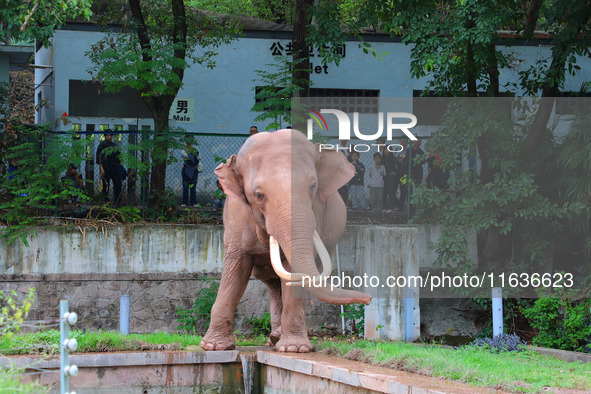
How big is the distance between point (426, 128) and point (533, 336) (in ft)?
26.8

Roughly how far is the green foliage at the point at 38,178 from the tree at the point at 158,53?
147 centimetres

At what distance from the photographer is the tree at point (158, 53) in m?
16.2

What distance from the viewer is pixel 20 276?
47.3ft

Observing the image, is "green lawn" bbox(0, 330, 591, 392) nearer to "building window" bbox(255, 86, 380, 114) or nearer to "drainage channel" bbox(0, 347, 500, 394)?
"drainage channel" bbox(0, 347, 500, 394)

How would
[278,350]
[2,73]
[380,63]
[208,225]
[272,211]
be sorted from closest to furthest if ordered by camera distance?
1. [272,211]
2. [278,350]
3. [208,225]
4. [2,73]
5. [380,63]

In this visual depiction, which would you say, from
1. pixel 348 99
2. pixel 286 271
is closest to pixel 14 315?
pixel 286 271

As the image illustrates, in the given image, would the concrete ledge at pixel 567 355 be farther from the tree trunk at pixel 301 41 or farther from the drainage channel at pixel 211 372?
the tree trunk at pixel 301 41

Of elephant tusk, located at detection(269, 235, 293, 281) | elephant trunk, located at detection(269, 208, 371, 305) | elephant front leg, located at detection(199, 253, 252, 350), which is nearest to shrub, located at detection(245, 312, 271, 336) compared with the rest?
elephant front leg, located at detection(199, 253, 252, 350)

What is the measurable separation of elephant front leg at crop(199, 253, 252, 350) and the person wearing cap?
654 centimetres

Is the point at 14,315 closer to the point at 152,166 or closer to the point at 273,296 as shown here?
the point at 273,296

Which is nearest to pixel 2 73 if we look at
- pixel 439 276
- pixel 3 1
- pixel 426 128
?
pixel 3 1

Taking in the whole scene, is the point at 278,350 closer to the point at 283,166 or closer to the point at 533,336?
the point at 283,166

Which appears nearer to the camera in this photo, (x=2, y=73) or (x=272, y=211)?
(x=272, y=211)

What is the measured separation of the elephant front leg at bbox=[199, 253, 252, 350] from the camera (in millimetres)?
10359
